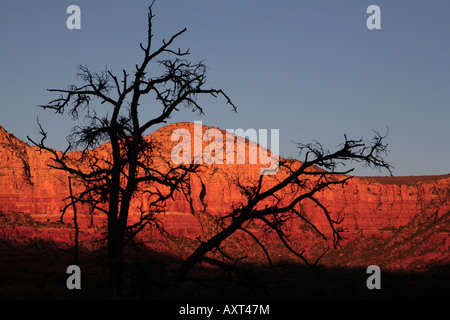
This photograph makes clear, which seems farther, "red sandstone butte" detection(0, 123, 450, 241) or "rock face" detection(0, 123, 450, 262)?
"red sandstone butte" detection(0, 123, 450, 241)

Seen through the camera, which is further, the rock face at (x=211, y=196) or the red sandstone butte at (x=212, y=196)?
the red sandstone butte at (x=212, y=196)

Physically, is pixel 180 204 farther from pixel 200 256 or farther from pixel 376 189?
pixel 200 256

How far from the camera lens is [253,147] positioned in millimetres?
162750

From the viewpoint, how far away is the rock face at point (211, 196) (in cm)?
12375

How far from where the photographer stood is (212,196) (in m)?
151

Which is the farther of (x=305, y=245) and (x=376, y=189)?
(x=376, y=189)

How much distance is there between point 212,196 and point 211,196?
28cm

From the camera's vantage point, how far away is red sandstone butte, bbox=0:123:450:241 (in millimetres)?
123875

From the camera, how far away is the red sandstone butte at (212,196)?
124 m

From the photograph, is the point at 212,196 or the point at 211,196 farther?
the point at 212,196
